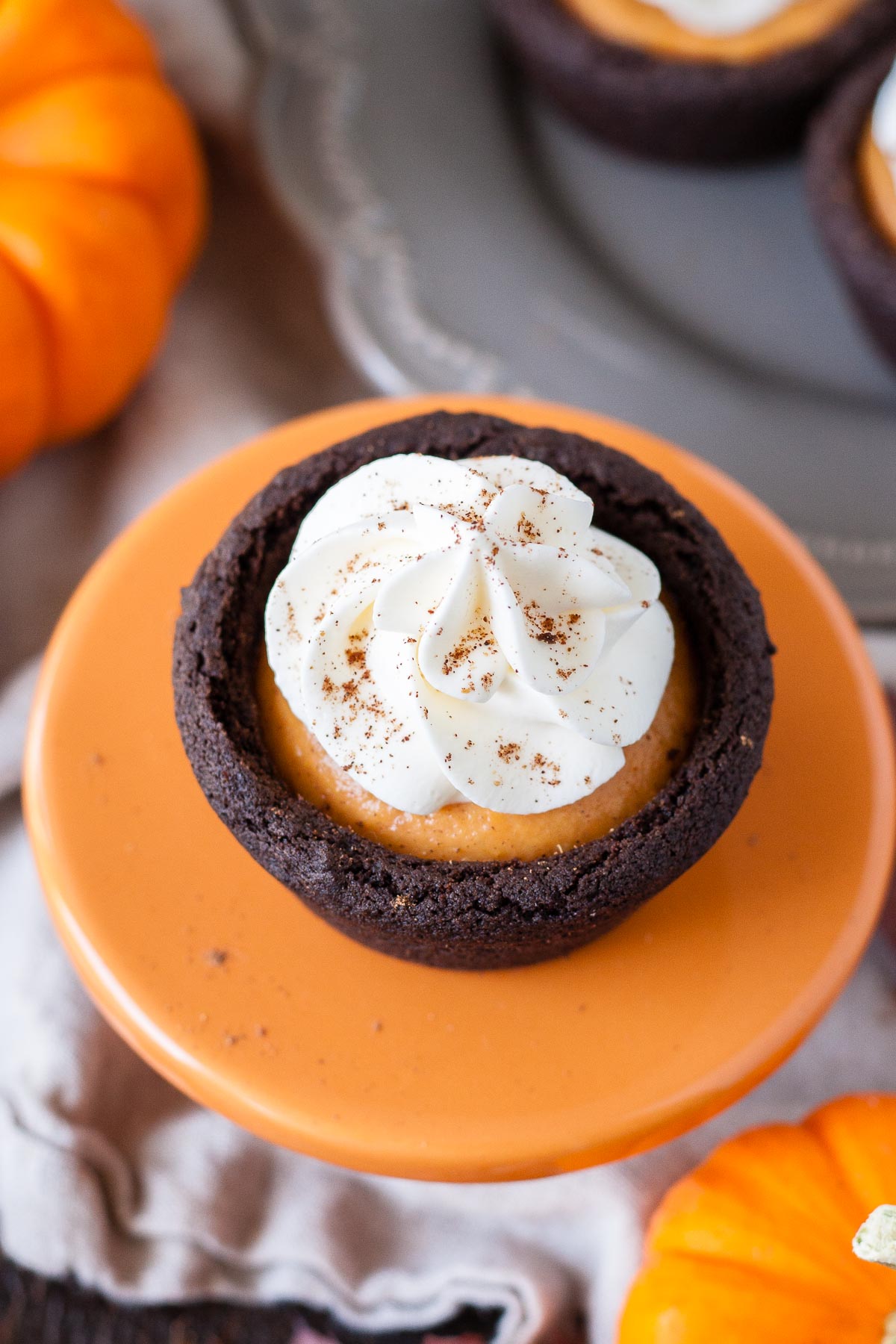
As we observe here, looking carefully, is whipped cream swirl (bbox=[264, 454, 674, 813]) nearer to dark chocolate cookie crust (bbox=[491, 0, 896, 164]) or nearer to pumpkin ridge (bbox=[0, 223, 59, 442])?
pumpkin ridge (bbox=[0, 223, 59, 442])

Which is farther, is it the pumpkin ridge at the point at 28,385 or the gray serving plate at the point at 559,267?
the gray serving plate at the point at 559,267

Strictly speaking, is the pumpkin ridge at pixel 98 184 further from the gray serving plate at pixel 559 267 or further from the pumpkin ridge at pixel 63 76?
the gray serving plate at pixel 559 267

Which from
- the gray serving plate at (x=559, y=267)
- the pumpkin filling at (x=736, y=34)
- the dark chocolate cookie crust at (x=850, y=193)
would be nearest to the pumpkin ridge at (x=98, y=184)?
the gray serving plate at (x=559, y=267)

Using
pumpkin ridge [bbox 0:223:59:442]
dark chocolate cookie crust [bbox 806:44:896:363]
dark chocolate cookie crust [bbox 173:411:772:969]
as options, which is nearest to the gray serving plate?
dark chocolate cookie crust [bbox 806:44:896:363]

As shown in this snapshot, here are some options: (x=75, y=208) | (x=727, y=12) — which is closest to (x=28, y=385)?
(x=75, y=208)

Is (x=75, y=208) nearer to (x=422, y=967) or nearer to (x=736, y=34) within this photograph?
(x=736, y=34)

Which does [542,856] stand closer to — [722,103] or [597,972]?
[597,972]
